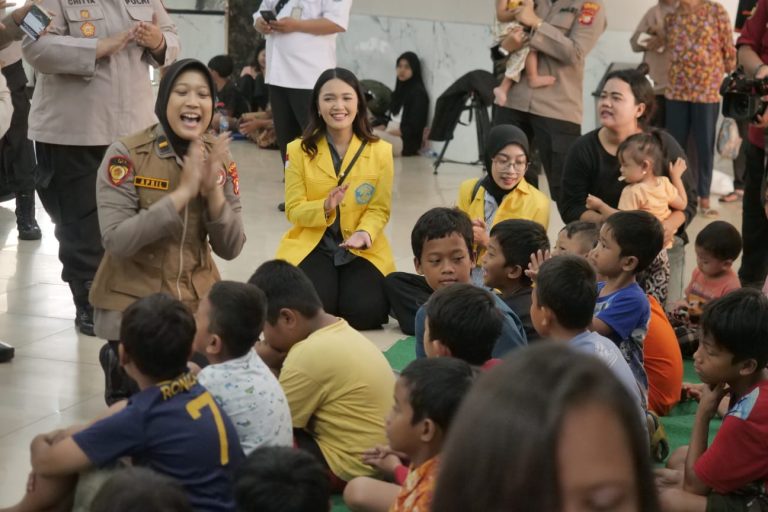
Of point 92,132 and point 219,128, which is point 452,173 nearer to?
point 219,128

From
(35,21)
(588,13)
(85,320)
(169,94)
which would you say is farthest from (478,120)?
(169,94)

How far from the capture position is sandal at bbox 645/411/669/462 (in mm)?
3457

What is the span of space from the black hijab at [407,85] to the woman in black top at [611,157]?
4.95 meters

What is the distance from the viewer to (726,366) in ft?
9.46

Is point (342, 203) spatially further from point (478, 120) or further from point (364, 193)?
point (478, 120)

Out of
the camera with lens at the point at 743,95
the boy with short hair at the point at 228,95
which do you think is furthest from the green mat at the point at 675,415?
the boy with short hair at the point at 228,95

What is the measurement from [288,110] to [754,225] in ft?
9.03

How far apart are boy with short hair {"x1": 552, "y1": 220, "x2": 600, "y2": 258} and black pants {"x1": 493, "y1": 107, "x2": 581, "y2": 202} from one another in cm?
172

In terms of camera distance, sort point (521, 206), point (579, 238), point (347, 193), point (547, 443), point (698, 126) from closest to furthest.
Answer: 1. point (547, 443)
2. point (579, 238)
3. point (521, 206)
4. point (347, 193)
5. point (698, 126)

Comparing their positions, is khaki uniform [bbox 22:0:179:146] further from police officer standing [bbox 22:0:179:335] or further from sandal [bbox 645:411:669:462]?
sandal [bbox 645:411:669:462]

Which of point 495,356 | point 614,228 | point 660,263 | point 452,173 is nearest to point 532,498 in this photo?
point 495,356

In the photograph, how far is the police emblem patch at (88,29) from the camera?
14.8 feet

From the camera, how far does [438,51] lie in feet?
32.9

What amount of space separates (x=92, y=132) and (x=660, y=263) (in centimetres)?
233
